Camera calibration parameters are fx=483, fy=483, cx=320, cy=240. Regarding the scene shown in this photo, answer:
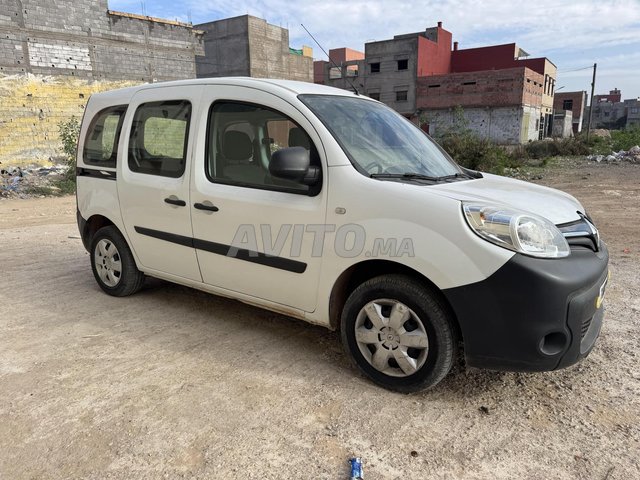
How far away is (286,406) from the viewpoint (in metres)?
2.79

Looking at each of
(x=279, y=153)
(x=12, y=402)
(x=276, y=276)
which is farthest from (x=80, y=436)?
(x=279, y=153)

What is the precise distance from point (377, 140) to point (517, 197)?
1.00 meters

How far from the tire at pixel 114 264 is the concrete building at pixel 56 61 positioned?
49.5ft

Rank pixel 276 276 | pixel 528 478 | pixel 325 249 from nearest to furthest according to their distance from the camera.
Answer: pixel 528 478 → pixel 325 249 → pixel 276 276

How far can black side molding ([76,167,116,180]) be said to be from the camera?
4.37 metres

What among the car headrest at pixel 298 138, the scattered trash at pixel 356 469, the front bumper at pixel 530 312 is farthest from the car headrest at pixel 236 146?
the scattered trash at pixel 356 469

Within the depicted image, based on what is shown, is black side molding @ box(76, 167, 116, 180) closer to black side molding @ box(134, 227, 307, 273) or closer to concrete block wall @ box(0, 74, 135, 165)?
black side molding @ box(134, 227, 307, 273)

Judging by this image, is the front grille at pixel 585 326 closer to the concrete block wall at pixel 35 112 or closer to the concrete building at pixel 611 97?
the concrete block wall at pixel 35 112

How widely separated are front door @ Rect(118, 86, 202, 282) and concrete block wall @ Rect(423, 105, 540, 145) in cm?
3565

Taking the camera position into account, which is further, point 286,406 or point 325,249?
point 325,249

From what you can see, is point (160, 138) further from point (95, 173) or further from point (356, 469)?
point (356, 469)

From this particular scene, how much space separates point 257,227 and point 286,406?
3.93ft

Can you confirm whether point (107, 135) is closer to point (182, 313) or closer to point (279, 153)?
point (182, 313)

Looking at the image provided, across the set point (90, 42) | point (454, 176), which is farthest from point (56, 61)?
point (454, 176)
